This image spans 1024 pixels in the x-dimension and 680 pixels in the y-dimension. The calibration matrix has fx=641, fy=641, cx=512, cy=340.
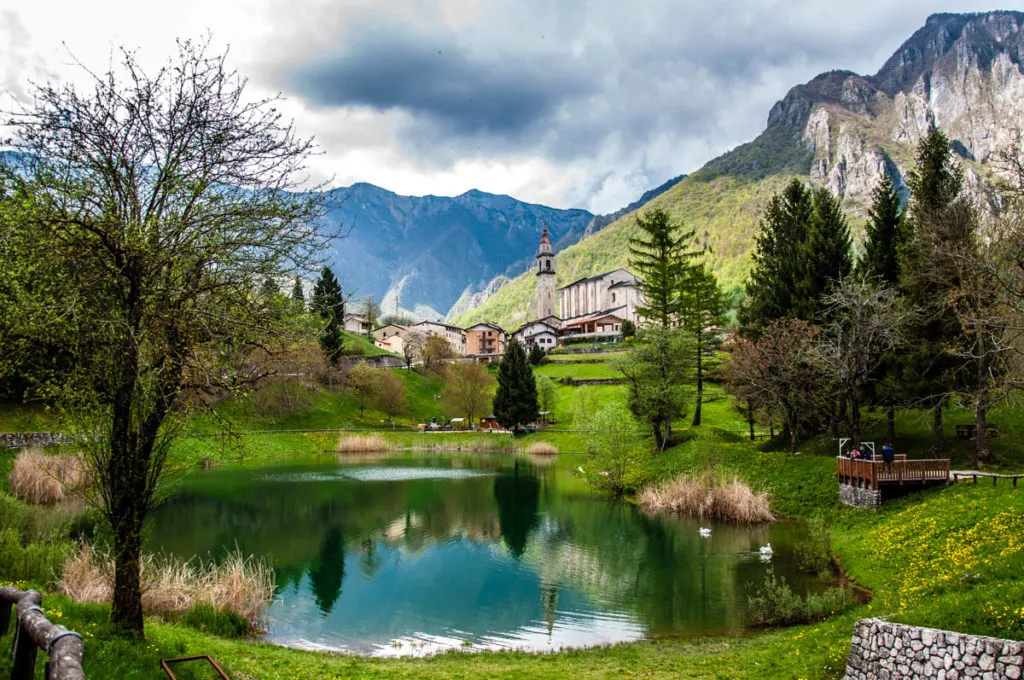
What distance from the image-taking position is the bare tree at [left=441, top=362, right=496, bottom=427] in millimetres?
81375

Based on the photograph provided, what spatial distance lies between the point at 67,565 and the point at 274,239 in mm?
11262

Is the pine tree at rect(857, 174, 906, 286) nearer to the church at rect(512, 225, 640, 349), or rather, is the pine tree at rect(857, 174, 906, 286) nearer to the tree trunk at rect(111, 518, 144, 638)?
the tree trunk at rect(111, 518, 144, 638)

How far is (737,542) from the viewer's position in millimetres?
26844

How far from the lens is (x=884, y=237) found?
39250mm

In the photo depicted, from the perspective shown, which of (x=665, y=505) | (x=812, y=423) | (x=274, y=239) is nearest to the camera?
(x=274, y=239)

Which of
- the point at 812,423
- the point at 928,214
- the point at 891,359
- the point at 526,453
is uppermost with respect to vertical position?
the point at 928,214

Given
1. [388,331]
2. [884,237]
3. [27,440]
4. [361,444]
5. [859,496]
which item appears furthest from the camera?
[388,331]

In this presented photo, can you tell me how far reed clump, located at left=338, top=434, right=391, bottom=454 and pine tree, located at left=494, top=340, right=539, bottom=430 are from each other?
13719mm

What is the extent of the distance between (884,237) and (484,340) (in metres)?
101

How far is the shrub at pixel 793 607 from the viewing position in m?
16.9

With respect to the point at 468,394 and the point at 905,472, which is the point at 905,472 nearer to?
the point at 905,472

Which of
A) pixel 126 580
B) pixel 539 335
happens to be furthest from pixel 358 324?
pixel 126 580

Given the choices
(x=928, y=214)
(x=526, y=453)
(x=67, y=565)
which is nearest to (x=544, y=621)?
(x=67, y=565)

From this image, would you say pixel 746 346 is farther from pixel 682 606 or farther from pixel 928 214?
pixel 682 606
